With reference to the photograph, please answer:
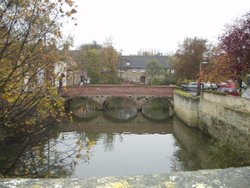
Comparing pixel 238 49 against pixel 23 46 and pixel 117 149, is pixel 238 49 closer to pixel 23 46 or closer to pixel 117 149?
pixel 117 149

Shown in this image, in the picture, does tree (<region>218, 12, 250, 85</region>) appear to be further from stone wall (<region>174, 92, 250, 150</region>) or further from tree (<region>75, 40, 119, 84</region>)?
tree (<region>75, 40, 119, 84</region>)

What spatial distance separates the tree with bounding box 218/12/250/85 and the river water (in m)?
4.81

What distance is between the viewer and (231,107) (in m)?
19.4

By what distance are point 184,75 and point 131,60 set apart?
37.0 m

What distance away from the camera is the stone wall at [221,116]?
54.2 ft

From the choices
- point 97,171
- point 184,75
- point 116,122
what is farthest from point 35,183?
point 184,75

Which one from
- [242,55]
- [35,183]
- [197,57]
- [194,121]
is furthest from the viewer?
[197,57]

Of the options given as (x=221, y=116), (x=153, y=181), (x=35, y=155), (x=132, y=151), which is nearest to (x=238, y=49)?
(x=221, y=116)

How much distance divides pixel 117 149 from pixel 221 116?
6596 mm

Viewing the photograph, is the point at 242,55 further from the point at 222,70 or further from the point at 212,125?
the point at 212,125

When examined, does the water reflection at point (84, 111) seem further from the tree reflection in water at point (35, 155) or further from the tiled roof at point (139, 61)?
the tiled roof at point (139, 61)

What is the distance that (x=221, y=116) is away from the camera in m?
20.6

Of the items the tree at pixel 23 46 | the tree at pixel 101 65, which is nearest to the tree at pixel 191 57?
the tree at pixel 101 65

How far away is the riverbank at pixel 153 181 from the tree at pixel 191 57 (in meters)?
40.9
